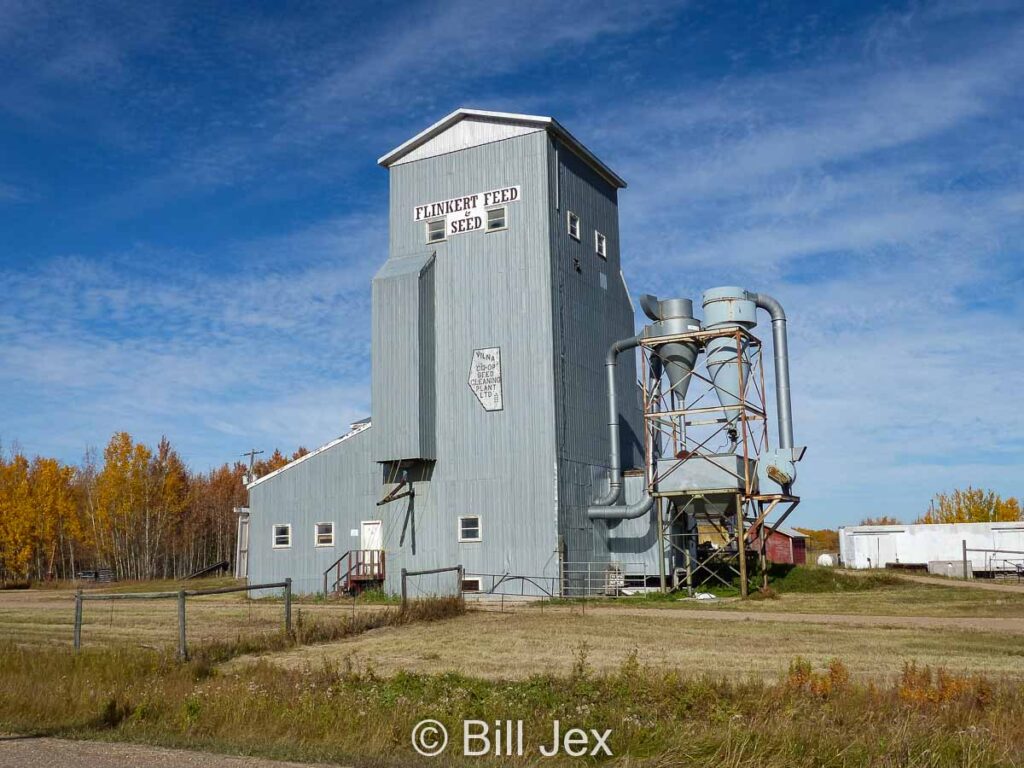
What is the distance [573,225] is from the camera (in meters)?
38.1

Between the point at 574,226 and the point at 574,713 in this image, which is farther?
the point at 574,226

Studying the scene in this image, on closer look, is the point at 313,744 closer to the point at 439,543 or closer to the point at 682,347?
the point at 439,543

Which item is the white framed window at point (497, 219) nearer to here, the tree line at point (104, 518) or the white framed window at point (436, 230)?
the white framed window at point (436, 230)

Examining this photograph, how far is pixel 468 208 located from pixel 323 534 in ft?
47.8

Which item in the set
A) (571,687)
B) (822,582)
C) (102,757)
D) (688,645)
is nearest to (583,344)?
(822,582)

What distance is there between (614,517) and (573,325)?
25.0ft

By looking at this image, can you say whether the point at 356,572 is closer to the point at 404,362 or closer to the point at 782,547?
the point at 404,362

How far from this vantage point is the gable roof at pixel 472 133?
36594mm

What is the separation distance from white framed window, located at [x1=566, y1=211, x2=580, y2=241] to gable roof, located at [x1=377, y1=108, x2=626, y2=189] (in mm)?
2715

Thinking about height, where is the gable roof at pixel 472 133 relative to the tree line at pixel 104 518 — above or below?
above

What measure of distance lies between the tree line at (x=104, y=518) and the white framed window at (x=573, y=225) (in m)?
52.1

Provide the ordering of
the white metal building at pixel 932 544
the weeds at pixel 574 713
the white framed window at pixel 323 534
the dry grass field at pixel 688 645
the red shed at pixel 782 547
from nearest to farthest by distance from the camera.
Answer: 1. the weeds at pixel 574 713
2. the dry grass field at pixel 688 645
3. the white framed window at pixel 323 534
4. the white metal building at pixel 932 544
5. the red shed at pixel 782 547

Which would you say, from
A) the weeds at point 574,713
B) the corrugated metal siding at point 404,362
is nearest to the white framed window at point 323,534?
the corrugated metal siding at point 404,362

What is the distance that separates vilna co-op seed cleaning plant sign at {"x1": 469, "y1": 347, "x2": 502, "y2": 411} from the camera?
Result: 3594cm
